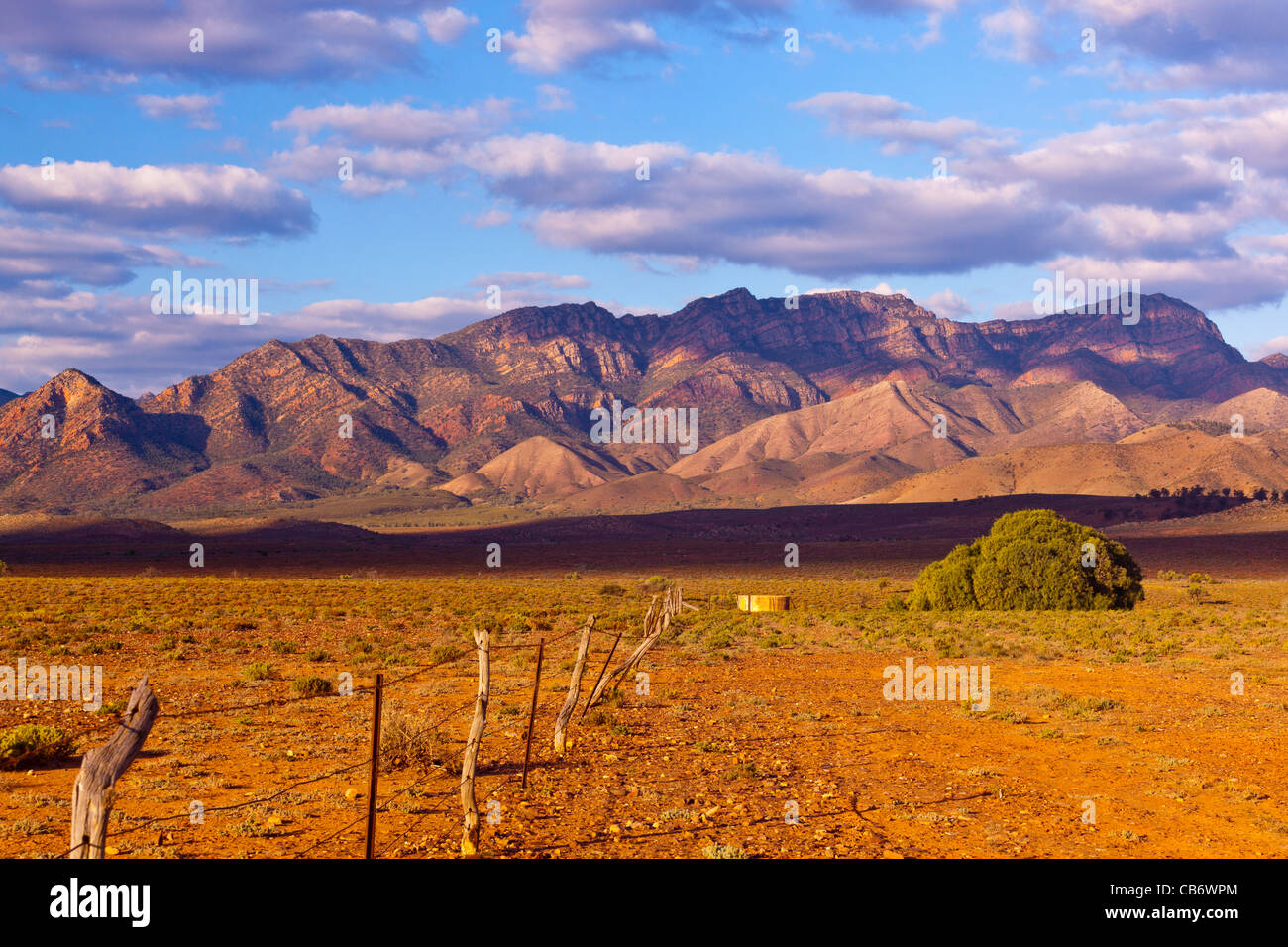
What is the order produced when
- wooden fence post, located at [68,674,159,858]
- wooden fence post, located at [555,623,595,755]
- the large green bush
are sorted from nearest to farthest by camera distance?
1. wooden fence post, located at [68,674,159,858]
2. wooden fence post, located at [555,623,595,755]
3. the large green bush

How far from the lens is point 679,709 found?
17.0 m

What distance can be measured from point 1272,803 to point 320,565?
222 ft

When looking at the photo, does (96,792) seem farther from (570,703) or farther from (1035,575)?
(1035,575)

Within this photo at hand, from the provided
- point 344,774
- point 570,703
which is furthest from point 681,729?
point 344,774

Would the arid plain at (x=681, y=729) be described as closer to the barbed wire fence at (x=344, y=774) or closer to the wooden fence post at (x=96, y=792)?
the barbed wire fence at (x=344, y=774)

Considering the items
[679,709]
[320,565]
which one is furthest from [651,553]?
[679,709]

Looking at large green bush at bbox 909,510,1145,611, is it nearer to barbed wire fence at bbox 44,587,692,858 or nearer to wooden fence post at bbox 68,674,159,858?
barbed wire fence at bbox 44,587,692,858

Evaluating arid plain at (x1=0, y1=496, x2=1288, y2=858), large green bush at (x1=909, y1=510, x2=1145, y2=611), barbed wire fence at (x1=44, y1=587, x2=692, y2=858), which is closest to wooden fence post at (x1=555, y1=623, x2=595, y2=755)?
barbed wire fence at (x1=44, y1=587, x2=692, y2=858)

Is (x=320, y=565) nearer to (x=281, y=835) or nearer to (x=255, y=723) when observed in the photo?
(x=255, y=723)

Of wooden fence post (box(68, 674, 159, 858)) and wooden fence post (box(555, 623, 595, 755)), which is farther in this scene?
wooden fence post (box(555, 623, 595, 755))

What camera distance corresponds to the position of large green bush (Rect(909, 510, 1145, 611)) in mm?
33969

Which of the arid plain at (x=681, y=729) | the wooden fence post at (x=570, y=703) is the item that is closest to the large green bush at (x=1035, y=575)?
the arid plain at (x=681, y=729)

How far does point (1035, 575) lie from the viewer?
34375mm

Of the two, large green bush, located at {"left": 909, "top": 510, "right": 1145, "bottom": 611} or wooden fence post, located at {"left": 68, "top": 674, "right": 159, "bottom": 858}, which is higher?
wooden fence post, located at {"left": 68, "top": 674, "right": 159, "bottom": 858}
